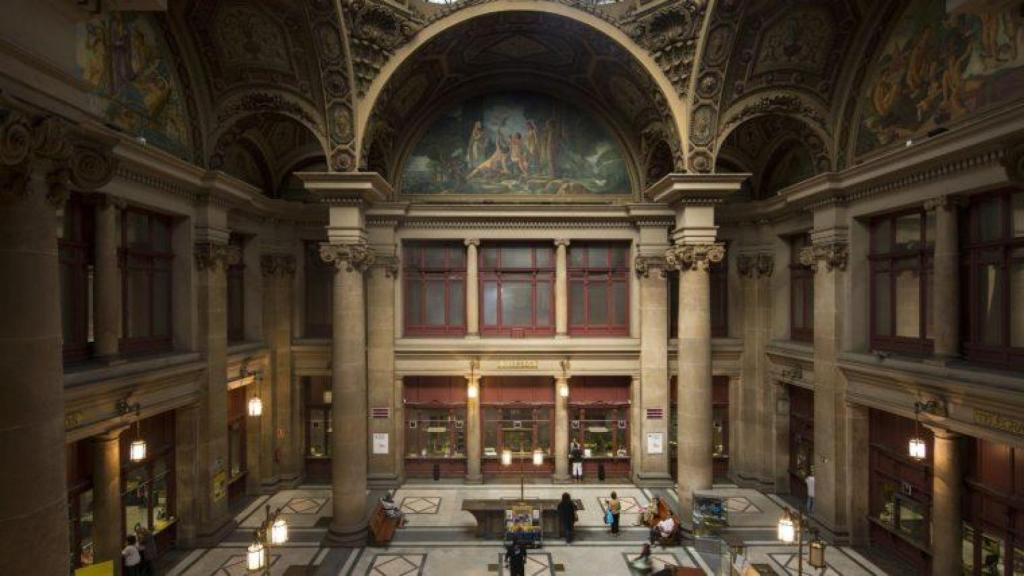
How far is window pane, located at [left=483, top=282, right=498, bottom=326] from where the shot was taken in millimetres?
19469

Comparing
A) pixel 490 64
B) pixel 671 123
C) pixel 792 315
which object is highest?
pixel 490 64

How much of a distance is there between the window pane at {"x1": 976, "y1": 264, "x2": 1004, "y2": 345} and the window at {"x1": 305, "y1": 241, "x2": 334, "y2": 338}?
18.5 metres

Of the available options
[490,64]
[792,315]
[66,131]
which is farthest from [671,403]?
[66,131]

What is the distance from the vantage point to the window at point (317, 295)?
1947 centimetres

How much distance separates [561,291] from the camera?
62.8 ft

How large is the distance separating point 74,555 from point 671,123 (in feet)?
58.0

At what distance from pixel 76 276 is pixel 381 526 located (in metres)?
9.43

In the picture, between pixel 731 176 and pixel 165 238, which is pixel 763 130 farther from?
pixel 165 238

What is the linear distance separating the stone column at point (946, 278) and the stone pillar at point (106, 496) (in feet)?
59.0

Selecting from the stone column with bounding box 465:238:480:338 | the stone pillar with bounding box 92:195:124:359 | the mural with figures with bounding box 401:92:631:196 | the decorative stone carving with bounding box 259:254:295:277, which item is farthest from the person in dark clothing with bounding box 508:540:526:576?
the decorative stone carving with bounding box 259:254:295:277

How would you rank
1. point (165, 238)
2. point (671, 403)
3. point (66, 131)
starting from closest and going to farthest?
point (66, 131) → point (165, 238) → point (671, 403)

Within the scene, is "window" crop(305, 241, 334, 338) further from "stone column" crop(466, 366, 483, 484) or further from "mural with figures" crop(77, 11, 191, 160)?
"mural with figures" crop(77, 11, 191, 160)

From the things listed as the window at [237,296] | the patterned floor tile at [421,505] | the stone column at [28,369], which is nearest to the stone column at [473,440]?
the patterned floor tile at [421,505]

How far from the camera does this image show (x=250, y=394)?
17.8 meters
